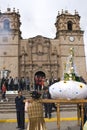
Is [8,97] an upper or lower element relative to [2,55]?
lower

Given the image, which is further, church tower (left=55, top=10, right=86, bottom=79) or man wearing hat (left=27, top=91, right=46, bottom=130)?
church tower (left=55, top=10, right=86, bottom=79)

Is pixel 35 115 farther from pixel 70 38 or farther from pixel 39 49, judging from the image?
pixel 70 38

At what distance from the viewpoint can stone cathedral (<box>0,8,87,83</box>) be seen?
42.3 metres

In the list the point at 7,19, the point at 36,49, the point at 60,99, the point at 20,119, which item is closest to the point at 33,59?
the point at 36,49

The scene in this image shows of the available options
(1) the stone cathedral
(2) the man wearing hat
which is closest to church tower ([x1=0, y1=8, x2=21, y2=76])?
(1) the stone cathedral

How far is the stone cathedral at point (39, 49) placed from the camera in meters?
42.3

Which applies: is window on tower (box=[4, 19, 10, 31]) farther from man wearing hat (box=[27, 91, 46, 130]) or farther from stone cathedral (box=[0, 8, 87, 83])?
man wearing hat (box=[27, 91, 46, 130])

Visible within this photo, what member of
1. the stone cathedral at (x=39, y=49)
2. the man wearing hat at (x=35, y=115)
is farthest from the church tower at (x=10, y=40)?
the man wearing hat at (x=35, y=115)

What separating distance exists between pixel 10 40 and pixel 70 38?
9371 millimetres

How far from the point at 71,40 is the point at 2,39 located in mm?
10726

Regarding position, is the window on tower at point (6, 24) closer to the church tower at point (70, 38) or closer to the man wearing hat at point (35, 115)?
the church tower at point (70, 38)

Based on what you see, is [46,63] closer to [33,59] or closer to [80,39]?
[33,59]

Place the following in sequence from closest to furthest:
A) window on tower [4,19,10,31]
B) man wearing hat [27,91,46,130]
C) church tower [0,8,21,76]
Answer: man wearing hat [27,91,46,130]
church tower [0,8,21,76]
window on tower [4,19,10,31]

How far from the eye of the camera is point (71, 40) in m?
44.2
